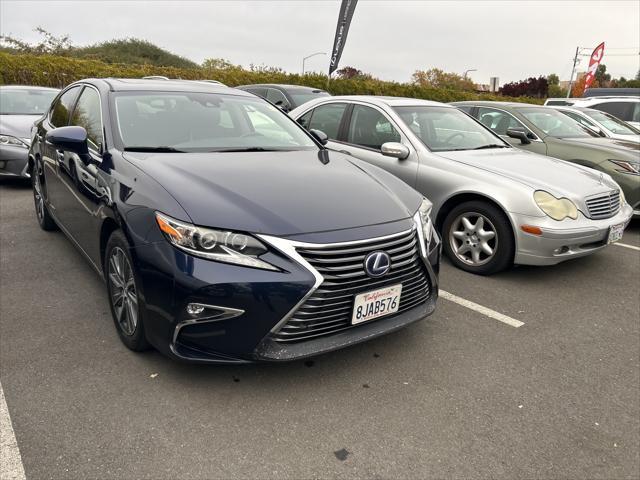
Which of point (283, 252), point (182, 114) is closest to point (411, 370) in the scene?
point (283, 252)

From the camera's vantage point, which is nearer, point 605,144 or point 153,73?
point 605,144

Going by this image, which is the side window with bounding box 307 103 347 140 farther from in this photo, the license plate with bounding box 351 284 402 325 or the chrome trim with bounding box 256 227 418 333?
the chrome trim with bounding box 256 227 418 333

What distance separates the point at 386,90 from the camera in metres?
22.8

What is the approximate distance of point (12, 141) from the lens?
21.7 feet

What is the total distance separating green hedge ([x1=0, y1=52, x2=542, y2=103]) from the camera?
1534cm

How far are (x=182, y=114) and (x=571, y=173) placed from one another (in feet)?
11.5

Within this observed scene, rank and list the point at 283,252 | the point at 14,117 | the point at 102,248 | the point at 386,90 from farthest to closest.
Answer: the point at 386,90
the point at 14,117
the point at 102,248
the point at 283,252

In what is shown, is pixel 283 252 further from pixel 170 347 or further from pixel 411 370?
pixel 411 370

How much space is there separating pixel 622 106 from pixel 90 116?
1138cm

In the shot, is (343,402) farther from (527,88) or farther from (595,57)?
(527,88)

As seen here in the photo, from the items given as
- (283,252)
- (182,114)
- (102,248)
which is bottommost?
(102,248)

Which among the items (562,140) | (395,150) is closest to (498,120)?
(562,140)

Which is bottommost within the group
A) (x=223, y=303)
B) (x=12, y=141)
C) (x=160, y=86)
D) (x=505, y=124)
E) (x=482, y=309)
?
(x=482, y=309)

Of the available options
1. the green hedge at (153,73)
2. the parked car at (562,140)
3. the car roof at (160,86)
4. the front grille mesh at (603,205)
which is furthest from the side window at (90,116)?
the green hedge at (153,73)
